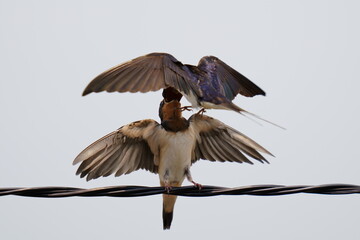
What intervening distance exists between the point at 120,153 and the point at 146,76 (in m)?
1.28

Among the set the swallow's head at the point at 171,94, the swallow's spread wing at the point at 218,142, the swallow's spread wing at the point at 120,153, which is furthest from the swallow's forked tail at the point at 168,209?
the swallow's head at the point at 171,94

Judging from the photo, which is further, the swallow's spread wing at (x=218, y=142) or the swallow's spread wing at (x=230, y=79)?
the swallow's spread wing at (x=230, y=79)

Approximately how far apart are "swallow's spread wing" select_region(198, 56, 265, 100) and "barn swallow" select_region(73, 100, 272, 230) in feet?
1.24

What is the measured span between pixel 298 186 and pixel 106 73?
158cm

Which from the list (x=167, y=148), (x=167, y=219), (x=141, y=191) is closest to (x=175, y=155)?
(x=167, y=148)

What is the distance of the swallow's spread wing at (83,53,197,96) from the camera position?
14.6ft

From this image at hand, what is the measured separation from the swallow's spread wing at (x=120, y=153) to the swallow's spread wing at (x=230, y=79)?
0.82 m

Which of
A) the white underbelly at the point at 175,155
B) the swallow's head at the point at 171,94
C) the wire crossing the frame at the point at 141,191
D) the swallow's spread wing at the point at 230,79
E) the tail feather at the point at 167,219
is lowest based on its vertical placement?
the tail feather at the point at 167,219

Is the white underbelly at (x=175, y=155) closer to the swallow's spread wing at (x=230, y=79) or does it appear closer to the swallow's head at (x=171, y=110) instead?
the swallow's head at (x=171, y=110)

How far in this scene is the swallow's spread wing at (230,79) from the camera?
19.6 feet

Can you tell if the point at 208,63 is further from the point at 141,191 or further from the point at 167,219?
the point at 141,191

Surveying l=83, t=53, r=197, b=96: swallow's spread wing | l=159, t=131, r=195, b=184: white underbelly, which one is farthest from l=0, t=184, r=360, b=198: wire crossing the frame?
l=159, t=131, r=195, b=184: white underbelly

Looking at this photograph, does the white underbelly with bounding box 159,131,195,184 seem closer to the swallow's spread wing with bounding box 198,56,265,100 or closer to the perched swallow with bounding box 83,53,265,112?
the perched swallow with bounding box 83,53,265,112

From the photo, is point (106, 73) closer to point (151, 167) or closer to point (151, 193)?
point (151, 193)
